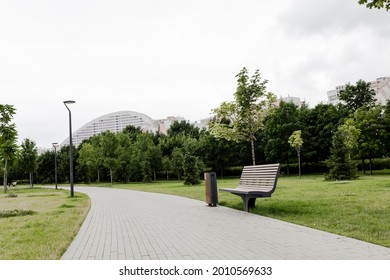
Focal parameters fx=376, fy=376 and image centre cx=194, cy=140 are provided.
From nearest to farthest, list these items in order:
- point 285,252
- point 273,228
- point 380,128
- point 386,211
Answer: point 285,252
point 273,228
point 386,211
point 380,128

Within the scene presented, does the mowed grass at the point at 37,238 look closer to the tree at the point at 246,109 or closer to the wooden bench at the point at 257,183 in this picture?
the wooden bench at the point at 257,183

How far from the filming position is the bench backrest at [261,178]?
30.6 ft

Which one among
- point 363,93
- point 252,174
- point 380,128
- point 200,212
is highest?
point 363,93

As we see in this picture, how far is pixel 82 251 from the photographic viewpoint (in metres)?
6.04

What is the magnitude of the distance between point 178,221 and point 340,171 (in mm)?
19145

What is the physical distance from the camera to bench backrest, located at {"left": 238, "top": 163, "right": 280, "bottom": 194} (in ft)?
30.6

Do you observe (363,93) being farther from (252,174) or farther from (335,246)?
(335,246)

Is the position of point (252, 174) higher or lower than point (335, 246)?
higher

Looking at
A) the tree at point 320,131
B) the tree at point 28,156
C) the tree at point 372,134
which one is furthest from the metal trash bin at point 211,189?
the tree at point 28,156

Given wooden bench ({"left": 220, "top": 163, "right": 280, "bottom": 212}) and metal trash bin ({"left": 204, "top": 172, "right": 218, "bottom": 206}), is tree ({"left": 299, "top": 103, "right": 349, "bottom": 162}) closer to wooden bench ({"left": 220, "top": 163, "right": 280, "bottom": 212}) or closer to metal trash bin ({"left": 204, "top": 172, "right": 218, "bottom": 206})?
metal trash bin ({"left": 204, "top": 172, "right": 218, "bottom": 206})

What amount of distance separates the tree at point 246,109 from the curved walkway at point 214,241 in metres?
13.7

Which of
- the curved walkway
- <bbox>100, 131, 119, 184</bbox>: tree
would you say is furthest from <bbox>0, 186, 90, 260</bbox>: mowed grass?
<bbox>100, 131, 119, 184</bbox>: tree

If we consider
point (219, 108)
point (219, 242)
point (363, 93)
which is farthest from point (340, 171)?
point (363, 93)

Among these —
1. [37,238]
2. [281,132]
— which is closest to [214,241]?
[37,238]
